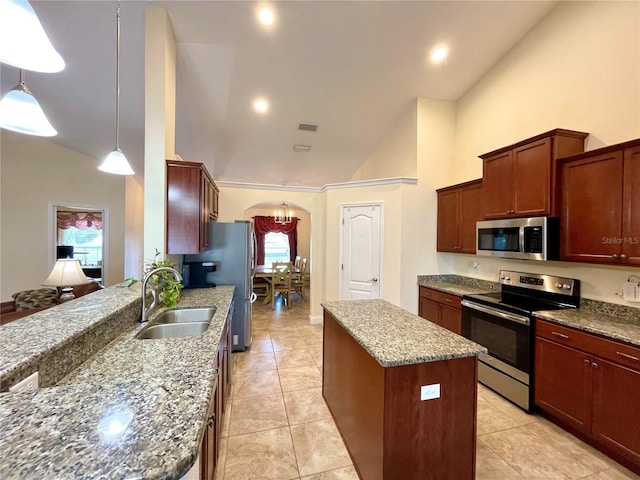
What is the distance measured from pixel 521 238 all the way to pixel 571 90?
156 centimetres

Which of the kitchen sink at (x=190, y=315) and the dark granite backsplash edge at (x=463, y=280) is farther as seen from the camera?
the dark granite backsplash edge at (x=463, y=280)

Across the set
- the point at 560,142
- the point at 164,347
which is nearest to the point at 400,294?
the point at 560,142

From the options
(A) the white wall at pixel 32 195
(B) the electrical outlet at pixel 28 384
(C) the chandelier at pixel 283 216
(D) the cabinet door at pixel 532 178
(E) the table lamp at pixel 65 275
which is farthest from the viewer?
(C) the chandelier at pixel 283 216

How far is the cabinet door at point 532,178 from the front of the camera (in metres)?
2.55

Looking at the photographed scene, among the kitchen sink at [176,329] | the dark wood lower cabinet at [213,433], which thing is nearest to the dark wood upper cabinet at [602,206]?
the dark wood lower cabinet at [213,433]

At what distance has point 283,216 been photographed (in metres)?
9.28

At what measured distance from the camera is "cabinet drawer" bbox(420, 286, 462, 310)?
3310 millimetres

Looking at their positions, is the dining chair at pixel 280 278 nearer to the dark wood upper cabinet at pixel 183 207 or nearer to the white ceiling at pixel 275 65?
the white ceiling at pixel 275 65

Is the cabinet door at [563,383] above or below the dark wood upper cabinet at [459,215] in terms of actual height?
below

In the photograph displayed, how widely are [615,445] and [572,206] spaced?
70.5 inches

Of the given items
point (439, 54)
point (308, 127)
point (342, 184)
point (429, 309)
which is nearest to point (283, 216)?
point (308, 127)

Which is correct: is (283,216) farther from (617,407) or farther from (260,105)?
(617,407)

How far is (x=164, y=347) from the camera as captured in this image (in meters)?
1.46

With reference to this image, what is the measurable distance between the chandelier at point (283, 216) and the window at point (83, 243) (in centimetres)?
492
